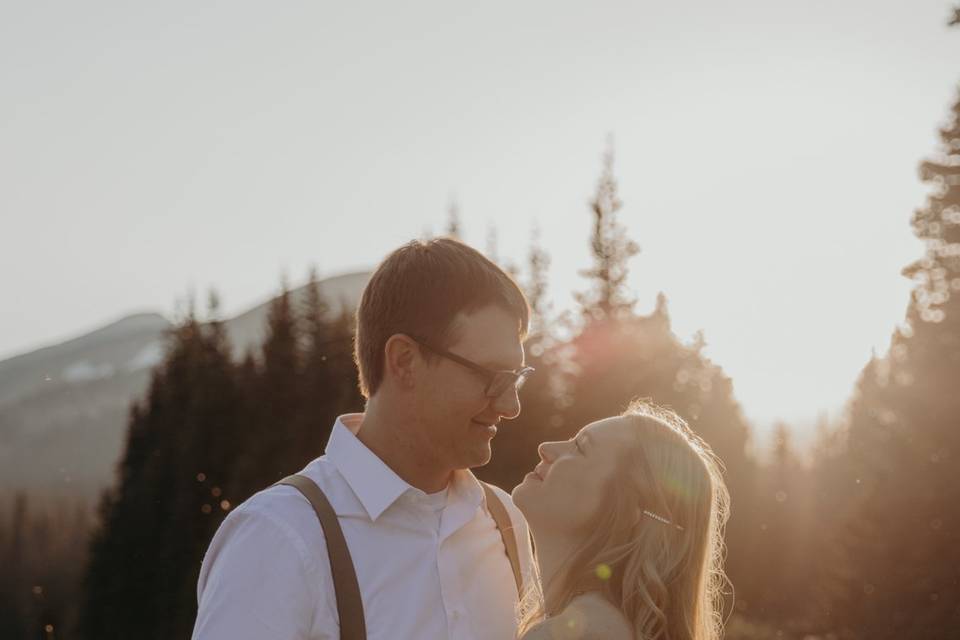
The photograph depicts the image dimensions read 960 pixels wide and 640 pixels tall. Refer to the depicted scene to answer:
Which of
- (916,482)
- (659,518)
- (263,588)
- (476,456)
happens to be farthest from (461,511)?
(916,482)

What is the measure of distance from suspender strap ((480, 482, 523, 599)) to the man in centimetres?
3

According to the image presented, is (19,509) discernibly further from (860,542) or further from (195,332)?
(860,542)

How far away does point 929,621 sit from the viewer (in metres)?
22.9

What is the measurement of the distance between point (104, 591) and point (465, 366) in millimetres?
55483

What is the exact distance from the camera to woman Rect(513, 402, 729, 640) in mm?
4043

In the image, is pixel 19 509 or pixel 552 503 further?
pixel 19 509

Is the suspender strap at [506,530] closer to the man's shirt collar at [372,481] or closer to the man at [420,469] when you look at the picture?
the man at [420,469]

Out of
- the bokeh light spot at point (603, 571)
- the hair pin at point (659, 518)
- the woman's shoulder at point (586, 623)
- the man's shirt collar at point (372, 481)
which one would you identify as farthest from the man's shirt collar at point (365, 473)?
the hair pin at point (659, 518)

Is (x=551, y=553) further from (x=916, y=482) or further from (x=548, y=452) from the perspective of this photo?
(x=916, y=482)

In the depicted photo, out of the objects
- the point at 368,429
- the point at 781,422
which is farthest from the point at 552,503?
the point at 781,422

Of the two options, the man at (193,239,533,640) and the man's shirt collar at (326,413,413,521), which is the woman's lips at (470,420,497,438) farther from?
the man's shirt collar at (326,413,413,521)

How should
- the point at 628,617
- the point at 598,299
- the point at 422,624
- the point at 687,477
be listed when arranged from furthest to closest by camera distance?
the point at 598,299, the point at 687,477, the point at 628,617, the point at 422,624

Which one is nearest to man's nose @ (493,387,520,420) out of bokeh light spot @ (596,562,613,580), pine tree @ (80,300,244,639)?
bokeh light spot @ (596,562,613,580)

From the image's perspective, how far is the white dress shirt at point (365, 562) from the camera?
3.27 m
